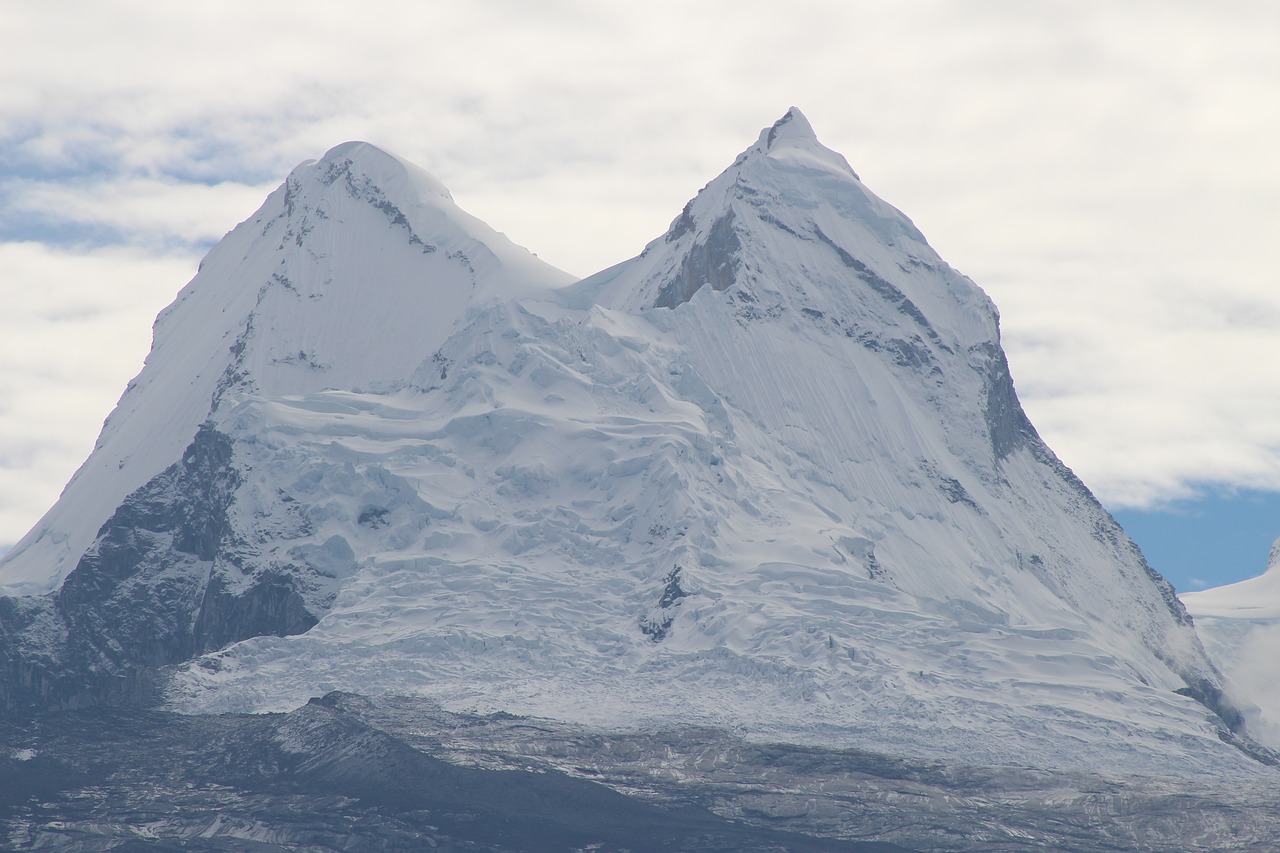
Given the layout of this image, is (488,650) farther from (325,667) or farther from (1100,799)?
(1100,799)

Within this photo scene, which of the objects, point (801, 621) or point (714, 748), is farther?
point (801, 621)

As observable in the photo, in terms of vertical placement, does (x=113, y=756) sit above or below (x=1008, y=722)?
below

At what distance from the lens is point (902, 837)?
599 feet

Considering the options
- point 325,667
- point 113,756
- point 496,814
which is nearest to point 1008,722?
point 496,814

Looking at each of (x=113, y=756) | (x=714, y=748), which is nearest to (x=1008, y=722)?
(x=714, y=748)

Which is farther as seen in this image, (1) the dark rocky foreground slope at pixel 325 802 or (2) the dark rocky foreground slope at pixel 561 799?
(2) the dark rocky foreground slope at pixel 561 799

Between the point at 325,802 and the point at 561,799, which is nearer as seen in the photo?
the point at 561,799

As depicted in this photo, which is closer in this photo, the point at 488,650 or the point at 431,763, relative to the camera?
the point at 431,763

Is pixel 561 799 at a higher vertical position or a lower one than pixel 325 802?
higher

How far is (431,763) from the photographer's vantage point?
185500 mm

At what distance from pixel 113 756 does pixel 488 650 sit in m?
31.8

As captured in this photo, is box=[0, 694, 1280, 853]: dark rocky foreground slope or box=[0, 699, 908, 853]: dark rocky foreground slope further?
box=[0, 694, 1280, 853]: dark rocky foreground slope

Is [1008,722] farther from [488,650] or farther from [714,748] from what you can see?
[488,650]

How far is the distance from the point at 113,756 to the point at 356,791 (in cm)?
2233
